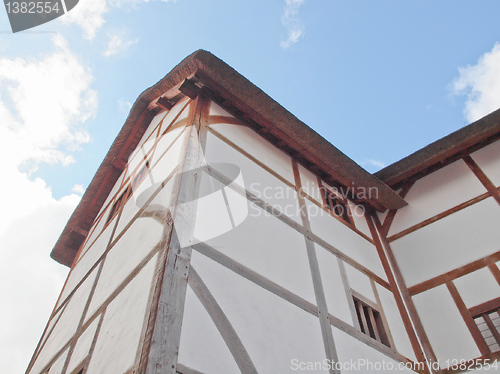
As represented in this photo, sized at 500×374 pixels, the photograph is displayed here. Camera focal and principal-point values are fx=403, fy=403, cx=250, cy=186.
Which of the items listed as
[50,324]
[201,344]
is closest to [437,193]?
[201,344]

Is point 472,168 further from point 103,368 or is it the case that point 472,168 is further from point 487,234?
point 103,368

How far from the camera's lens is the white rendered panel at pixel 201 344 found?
109 inches

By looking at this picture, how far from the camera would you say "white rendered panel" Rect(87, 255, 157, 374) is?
9.45ft

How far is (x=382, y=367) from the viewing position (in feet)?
14.2

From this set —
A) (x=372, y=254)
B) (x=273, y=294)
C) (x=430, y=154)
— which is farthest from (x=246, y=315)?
(x=430, y=154)

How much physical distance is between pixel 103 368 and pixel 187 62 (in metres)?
3.92

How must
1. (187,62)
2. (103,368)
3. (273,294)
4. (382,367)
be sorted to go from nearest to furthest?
(103,368)
(273,294)
(382,367)
(187,62)

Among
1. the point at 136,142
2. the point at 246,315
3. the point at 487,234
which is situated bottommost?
the point at 246,315

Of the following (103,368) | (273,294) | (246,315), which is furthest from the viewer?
(273,294)

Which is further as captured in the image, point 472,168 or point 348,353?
point 472,168

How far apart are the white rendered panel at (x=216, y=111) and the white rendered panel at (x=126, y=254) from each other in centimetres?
190

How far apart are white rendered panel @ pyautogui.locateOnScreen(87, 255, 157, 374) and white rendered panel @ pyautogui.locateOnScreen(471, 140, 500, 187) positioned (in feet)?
17.6

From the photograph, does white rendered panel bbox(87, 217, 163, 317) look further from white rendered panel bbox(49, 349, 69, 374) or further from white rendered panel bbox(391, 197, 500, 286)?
white rendered panel bbox(391, 197, 500, 286)

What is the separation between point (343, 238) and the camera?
5.77 meters
